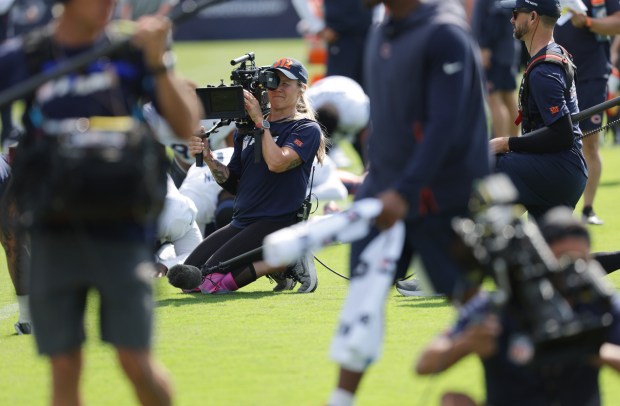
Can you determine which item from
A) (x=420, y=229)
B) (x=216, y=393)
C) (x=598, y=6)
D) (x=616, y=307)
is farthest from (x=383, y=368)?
(x=598, y=6)

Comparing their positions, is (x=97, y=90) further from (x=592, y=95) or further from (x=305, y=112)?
(x=592, y=95)

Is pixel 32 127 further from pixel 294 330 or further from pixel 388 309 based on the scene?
pixel 388 309

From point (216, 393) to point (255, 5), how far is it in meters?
29.4

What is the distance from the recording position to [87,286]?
15.8 feet

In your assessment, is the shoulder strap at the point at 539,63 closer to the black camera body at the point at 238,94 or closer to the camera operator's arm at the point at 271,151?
the camera operator's arm at the point at 271,151

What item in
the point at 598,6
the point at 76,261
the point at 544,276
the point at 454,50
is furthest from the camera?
the point at 598,6

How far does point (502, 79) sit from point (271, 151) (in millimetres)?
6596

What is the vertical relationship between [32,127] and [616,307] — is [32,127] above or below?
above

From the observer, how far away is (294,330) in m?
7.55

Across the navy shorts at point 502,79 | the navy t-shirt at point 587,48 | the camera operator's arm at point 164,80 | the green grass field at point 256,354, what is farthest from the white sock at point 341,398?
the navy shorts at point 502,79

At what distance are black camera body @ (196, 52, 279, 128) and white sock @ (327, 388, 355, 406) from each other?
152 inches

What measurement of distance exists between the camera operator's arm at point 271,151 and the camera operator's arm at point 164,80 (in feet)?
12.7

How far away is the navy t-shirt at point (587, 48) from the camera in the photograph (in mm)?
11164

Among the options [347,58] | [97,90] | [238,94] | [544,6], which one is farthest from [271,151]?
[347,58]
